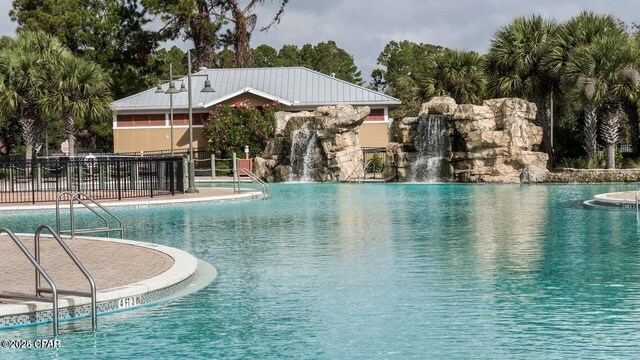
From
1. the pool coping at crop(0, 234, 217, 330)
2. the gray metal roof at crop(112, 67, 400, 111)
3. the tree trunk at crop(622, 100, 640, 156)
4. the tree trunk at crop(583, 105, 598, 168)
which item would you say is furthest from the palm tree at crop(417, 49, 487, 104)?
the pool coping at crop(0, 234, 217, 330)

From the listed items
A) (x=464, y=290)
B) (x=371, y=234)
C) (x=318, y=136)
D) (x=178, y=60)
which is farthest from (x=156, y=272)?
(x=178, y=60)

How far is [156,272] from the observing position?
45.2ft

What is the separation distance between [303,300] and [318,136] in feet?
117

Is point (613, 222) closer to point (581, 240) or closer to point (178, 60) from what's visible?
point (581, 240)

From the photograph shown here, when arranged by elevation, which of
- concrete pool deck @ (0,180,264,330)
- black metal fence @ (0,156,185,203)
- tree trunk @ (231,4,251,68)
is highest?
tree trunk @ (231,4,251,68)

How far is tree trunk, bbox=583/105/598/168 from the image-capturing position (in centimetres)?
4497

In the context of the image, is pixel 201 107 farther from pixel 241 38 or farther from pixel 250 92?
pixel 241 38

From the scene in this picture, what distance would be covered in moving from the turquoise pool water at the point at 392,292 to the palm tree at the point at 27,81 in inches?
901

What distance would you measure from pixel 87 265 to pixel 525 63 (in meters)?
36.7

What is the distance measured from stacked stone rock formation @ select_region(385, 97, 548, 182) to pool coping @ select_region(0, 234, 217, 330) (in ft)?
99.7

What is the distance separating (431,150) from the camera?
152 feet

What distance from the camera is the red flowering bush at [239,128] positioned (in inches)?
2167

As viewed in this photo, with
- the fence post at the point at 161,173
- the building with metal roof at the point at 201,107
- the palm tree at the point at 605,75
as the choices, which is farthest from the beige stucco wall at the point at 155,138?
the palm tree at the point at 605,75

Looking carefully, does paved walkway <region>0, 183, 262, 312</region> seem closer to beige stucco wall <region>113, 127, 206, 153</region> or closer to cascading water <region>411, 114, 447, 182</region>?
cascading water <region>411, 114, 447, 182</region>
